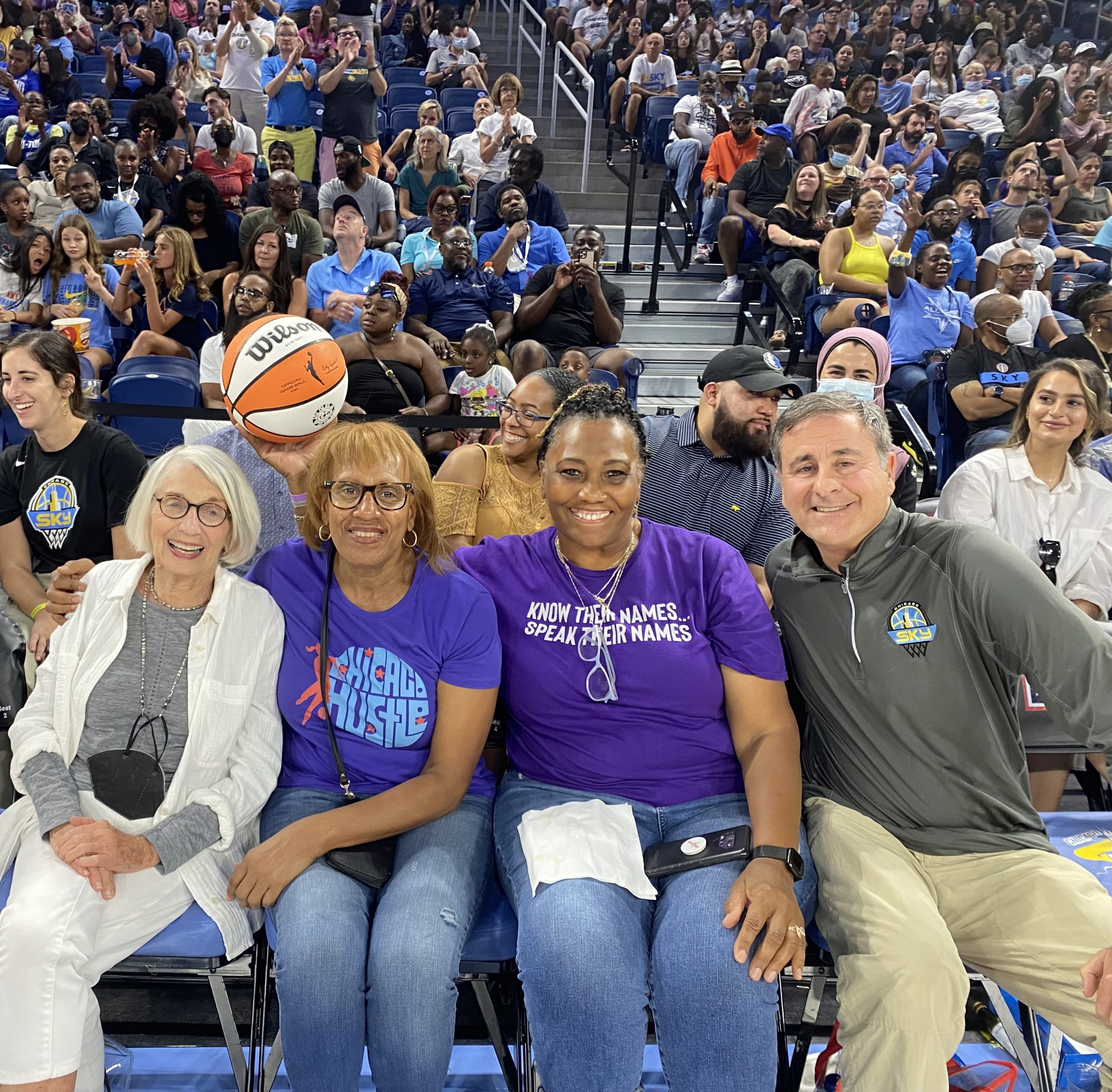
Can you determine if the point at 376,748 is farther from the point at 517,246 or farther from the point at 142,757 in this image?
the point at 517,246

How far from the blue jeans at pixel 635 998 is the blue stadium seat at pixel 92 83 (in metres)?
Result: 10.1

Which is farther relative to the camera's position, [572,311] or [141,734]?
[572,311]

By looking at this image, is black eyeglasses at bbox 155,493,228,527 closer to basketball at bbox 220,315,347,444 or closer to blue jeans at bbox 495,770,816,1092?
basketball at bbox 220,315,347,444

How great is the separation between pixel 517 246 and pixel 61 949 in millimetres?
5822

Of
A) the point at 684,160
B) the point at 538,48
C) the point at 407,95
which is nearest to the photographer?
the point at 684,160

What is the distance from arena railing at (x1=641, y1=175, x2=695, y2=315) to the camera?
25.3 ft

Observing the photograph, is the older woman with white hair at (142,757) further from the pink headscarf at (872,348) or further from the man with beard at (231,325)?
the man with beard at (231,325)

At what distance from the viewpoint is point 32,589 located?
294cm

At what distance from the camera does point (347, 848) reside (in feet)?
6.50

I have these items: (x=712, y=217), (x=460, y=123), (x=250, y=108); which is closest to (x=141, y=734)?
(x=712, y=217)

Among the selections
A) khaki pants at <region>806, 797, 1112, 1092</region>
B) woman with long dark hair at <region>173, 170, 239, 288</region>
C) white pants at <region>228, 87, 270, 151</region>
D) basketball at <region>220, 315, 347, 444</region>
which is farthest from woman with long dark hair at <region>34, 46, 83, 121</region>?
khaki pants at <region>806, 797, 1112, 1092</region>

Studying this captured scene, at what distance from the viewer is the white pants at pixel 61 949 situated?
1.75 meters

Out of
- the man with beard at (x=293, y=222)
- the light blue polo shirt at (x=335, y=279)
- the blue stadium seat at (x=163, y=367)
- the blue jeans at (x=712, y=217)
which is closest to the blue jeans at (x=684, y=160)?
the blue jeans at (x=712, y=217)

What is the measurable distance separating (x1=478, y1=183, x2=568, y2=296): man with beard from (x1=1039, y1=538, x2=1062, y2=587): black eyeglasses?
428 cm
